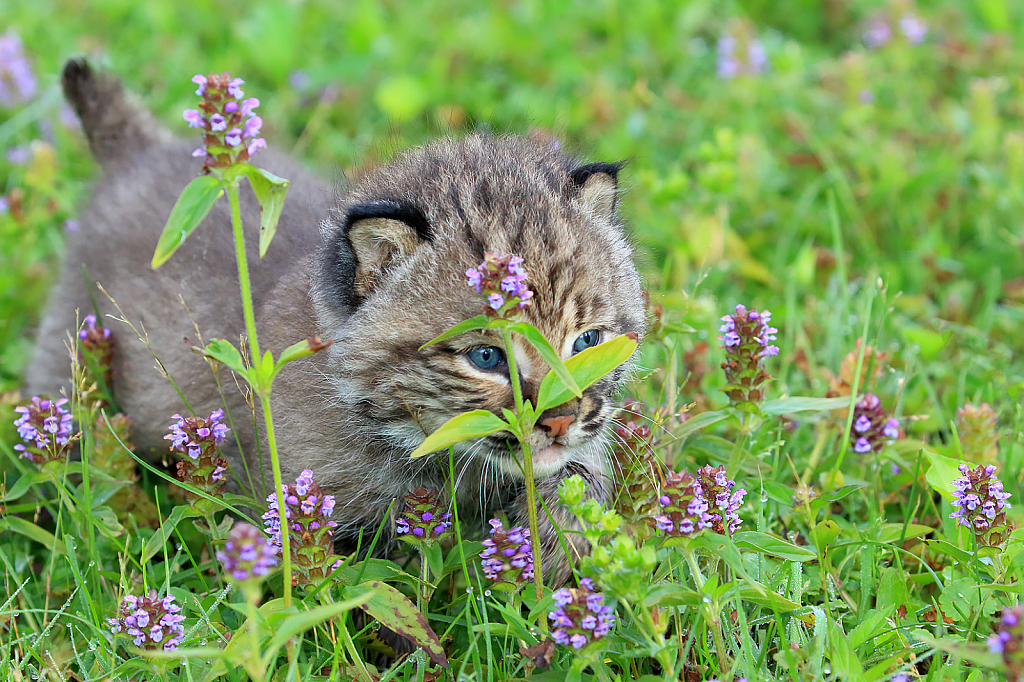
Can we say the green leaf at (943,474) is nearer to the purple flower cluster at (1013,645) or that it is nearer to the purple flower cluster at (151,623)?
the purple flower cluster at (1013,645)

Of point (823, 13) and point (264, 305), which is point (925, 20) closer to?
point (823, 13)

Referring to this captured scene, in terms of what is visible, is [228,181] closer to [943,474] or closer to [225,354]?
[225,354]

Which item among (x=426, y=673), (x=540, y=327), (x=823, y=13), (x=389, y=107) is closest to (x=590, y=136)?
(x=389, y=107)

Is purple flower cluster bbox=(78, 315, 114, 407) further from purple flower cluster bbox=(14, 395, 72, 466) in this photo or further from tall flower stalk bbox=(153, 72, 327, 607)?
tall flower stalk bbox=(153, 72, 327, 607)

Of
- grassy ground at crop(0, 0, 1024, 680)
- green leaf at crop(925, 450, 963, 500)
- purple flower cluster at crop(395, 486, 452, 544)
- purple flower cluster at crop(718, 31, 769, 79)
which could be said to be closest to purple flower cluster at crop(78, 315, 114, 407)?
grassy ground at crop(0, 0, 1024, 680)

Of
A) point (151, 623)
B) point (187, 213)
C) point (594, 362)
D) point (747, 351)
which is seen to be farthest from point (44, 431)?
point (747, 351)

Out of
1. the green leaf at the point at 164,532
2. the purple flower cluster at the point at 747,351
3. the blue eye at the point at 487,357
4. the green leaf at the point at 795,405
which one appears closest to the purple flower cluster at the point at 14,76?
the green leaf at the point at 164,532
